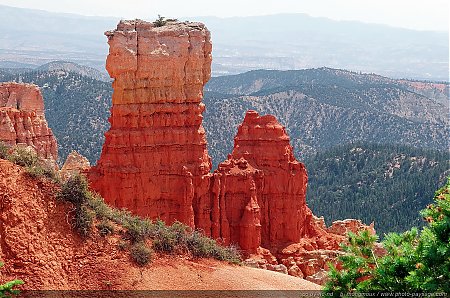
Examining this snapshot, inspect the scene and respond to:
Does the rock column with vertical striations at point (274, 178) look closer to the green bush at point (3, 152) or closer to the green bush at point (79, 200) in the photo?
the green bush at point (79, 200)

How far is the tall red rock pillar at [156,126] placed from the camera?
33938mm

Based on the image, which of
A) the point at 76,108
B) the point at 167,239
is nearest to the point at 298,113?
the point at 76,108

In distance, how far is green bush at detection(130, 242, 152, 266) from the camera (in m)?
21.5

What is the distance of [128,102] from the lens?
113 ft

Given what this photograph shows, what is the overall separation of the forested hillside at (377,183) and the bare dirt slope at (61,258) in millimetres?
49305

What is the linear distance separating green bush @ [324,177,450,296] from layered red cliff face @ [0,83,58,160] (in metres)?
29.7

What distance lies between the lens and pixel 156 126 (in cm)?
3494

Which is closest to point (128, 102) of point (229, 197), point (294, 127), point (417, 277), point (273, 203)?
point (229, 197)

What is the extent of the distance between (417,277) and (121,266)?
1007 cm

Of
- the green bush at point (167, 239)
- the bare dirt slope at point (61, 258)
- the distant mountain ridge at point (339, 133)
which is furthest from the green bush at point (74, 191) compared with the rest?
the distant mountain ridge at point (339, 133)

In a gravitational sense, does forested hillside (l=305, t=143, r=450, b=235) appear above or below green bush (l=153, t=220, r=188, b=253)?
below

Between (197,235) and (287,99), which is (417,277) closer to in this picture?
(197,235)

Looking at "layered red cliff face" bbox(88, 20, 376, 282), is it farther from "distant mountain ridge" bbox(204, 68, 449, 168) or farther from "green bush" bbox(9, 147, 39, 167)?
"distant mountain ridge" bbox(204, 68, 449, 168)

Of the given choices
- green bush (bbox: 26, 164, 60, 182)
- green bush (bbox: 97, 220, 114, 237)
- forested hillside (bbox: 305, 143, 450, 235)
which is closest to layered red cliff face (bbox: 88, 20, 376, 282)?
green bush (bbox: 97, 220, 114, 237)
